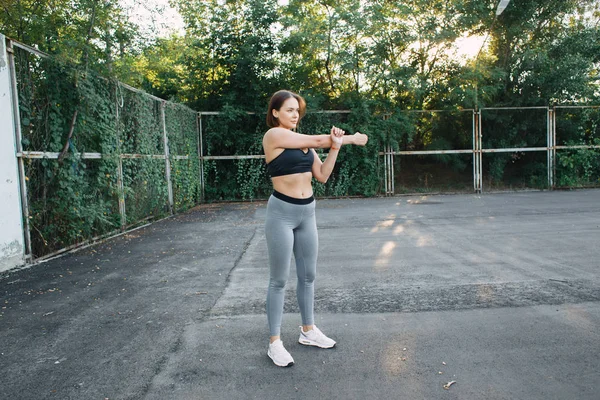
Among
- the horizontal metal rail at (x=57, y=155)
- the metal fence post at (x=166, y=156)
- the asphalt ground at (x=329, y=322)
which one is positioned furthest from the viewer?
the metal fence post at (x=166, y=156)

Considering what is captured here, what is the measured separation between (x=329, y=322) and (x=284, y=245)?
35.8 inches

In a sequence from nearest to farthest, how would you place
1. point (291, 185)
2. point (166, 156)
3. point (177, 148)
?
point (291, 185) < point (166, 156) < point (177, 148)

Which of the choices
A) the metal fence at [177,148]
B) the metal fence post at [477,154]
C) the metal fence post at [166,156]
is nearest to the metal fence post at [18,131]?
the metal fence at [177,148]

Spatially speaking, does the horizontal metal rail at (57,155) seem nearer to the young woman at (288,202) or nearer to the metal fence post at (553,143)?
the young woman at (288,202)

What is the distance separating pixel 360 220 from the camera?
355 inches

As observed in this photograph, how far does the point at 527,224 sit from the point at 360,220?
296cm

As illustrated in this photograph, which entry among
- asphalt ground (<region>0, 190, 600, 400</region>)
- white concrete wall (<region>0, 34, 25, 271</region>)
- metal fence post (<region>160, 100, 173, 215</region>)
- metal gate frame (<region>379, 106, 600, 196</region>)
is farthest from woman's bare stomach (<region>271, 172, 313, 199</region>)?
metal gate frame (<region>379, 106, 600, 196</region>)

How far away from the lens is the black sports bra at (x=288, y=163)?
2.75 metres

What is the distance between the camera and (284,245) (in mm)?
2732

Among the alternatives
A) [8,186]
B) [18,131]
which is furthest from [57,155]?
[8,186]

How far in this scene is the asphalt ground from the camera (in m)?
2.40

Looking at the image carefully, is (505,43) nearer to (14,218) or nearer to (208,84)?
(208,84)

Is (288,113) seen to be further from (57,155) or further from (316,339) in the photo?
(57,155)

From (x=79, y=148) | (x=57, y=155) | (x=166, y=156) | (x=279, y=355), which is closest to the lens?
(x=279, y=355)
